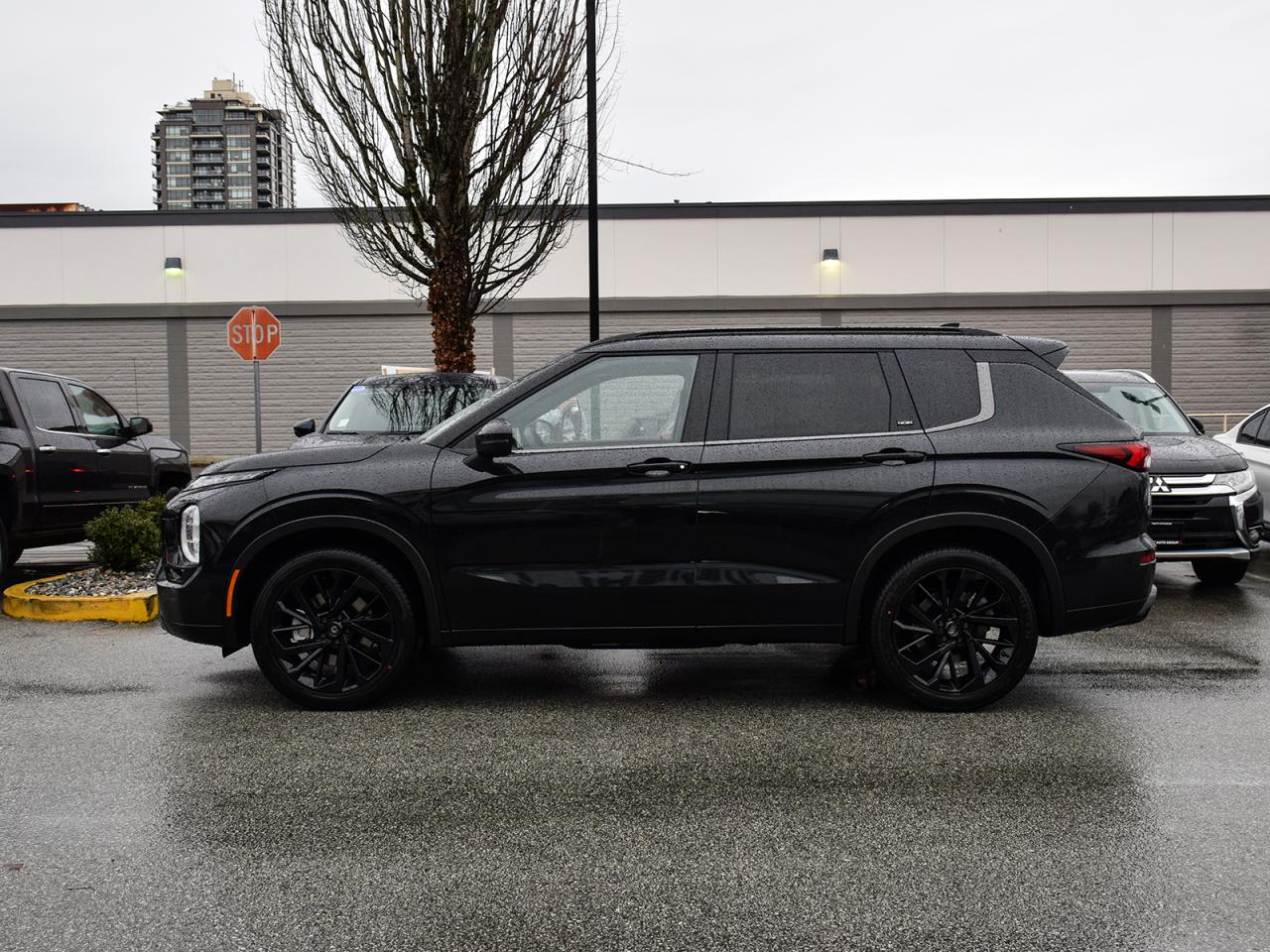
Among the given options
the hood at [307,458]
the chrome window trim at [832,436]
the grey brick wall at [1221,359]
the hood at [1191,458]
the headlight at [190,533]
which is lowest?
the headlight at [190,533]

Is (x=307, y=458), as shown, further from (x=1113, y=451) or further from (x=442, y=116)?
(x=442, y=116)

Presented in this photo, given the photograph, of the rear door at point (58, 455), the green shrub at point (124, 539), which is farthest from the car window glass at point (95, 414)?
the green shrub at point (124, 539)

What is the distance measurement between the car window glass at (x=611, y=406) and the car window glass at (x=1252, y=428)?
763 centimetres

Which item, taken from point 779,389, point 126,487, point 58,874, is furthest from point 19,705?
point 126,487

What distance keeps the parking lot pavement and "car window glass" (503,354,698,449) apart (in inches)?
53.4

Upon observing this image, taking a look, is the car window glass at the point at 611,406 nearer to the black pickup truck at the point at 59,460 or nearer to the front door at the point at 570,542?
the front door at the point at 570,542

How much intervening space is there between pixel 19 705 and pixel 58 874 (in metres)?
2.40

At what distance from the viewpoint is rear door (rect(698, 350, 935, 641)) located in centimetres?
528

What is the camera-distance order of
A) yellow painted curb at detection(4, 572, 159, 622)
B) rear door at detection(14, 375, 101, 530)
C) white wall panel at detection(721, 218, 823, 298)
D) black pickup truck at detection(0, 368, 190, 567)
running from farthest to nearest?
white wall panel at detection(721, 218, 823, 298)
rear door at detection(14, 375, 101, 530)
black pickup truck at detection(0, 368, 190, 567)
yellow painted curb at detection(4, 572, 159, 622)

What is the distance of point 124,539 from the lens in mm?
8430

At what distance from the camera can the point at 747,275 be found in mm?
23344

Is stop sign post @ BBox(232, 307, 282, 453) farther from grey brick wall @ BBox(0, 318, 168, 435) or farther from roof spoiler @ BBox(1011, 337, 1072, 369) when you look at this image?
roof spoiler @ BBox(1011, 337, 1072, 369)

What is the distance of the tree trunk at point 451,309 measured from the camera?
13.0 metres

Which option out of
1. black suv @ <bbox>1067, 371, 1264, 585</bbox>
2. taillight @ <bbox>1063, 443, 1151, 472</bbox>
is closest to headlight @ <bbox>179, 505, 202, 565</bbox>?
taillight @ <bbox>1063, 443, 1151, 472</bbox>
